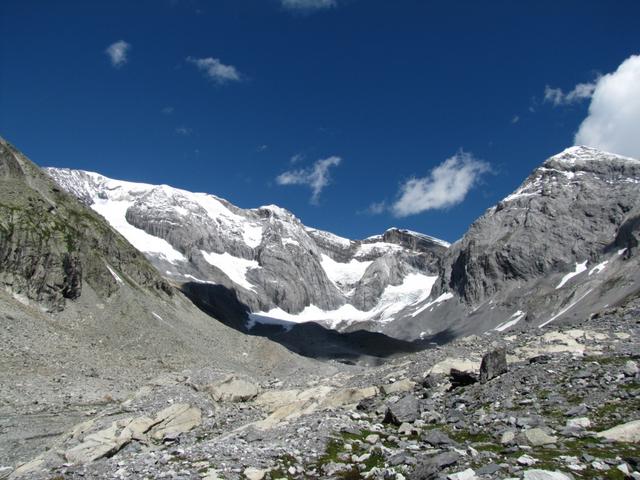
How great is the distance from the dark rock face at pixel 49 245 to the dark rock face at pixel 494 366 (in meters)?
77.5

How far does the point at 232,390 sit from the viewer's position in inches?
1554

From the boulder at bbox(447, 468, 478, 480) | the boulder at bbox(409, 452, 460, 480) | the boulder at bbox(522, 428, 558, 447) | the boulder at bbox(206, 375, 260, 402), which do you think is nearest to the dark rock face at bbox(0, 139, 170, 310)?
the boulder at bbox(206, 375, 260, 402)

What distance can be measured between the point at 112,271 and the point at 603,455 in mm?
109428

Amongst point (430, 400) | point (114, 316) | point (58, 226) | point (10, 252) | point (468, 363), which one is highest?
point (58, 226)

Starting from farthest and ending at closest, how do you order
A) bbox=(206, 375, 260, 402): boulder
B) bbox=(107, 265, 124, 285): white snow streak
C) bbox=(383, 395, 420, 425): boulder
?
bbox=(107, 265, 124, 285): white snow streak
bbox=(206, 375, 260, 402): boulder
bbox=(383, 395, 420, 425): boulder

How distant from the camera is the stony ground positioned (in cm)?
1798

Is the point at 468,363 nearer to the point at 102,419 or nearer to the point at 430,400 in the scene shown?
the point at 430,400

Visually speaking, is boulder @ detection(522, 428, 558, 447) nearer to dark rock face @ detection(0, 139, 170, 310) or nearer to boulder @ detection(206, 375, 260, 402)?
boulder @ detection(206, 375, 260, 402)

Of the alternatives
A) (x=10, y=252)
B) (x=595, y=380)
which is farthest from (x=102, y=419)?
(x=10, y=252)

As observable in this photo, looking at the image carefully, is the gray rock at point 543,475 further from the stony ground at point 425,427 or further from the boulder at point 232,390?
the boulder at point 232,390

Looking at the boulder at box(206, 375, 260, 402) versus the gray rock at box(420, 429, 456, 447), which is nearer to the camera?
the gray rock at box(420, 429, 456, 447)

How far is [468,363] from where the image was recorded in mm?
34156

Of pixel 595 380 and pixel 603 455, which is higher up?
pixel 595 380

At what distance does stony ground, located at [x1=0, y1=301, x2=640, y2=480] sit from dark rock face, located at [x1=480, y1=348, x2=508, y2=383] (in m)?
0.05
